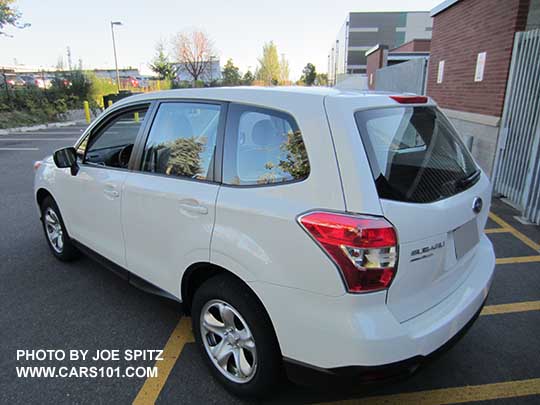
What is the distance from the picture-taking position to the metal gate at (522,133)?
5.38 meters

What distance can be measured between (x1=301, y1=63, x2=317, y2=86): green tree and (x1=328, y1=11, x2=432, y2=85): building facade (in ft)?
26.2

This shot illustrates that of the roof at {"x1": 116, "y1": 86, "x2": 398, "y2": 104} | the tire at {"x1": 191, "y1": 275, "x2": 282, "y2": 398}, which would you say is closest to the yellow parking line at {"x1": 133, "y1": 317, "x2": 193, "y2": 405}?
the tire at {"x1": 191, "y1": 275, "x2": 282, "y2": 398}

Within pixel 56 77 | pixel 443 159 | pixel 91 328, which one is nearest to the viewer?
pixel 443 159

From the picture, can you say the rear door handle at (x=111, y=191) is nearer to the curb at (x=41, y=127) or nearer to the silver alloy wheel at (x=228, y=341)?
the silver alloy wheel at (x=228, y=341)

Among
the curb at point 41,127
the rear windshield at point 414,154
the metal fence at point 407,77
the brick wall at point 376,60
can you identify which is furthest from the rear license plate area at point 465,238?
the brick wall at point 376,60

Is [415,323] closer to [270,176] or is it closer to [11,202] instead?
[270,176]

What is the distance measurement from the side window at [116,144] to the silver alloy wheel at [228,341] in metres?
1.38

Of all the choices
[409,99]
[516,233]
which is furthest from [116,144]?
[516,233]

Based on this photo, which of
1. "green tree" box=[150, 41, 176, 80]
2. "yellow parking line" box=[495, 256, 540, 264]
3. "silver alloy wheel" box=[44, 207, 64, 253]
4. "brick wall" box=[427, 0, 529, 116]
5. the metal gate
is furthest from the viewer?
"green tree" box=[150, 41, 176, 80]

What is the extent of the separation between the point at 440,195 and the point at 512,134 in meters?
5.33

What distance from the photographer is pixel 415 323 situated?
6.05ft

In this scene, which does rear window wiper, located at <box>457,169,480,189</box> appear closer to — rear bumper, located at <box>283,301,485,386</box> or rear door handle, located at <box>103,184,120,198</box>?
rear bumper, located at <box>283,301,485,386</box>

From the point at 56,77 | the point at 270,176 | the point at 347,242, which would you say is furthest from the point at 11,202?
the point at 56,77

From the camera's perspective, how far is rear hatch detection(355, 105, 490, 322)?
1782mm
